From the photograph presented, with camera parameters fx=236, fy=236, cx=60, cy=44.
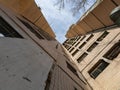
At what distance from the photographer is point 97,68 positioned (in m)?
6.65

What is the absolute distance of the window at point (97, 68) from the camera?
247 inches

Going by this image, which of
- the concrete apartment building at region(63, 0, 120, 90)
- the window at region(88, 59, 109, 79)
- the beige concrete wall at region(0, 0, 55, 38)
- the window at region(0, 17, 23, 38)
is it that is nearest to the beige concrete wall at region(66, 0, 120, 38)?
the concrete apartment building at region(63, 0, 120, 90)

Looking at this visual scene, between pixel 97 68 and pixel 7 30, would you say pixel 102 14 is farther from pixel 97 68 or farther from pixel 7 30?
pixel 7 30

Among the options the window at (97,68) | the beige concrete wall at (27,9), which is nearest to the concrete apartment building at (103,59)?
the window at (97,68)

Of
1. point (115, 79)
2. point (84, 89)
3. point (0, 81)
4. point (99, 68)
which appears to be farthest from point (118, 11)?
point (99, 68)

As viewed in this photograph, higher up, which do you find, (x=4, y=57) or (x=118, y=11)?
(x=4, y=57)

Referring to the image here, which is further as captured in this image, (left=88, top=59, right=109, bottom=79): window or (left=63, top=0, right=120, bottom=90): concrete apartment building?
(left=88, top=59, right=109, bottom=79): window

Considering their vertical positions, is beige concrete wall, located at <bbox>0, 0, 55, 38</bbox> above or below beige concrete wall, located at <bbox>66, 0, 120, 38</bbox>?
above

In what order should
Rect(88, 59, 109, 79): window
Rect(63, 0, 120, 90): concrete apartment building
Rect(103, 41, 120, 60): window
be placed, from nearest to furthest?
Rect(63, 0, 120, 90): concrete apartment building
Rect(88, 59, 109, 79): window
Rect(103, 41, 120, 60): window

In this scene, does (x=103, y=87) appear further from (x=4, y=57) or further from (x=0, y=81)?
(x=0, y=81)

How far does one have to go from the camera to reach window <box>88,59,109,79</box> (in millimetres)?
6272

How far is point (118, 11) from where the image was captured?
276 centimetres

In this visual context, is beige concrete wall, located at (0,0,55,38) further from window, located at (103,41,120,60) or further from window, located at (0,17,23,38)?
window, located at (103,41,120,60)

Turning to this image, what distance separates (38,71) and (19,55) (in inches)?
12.8
